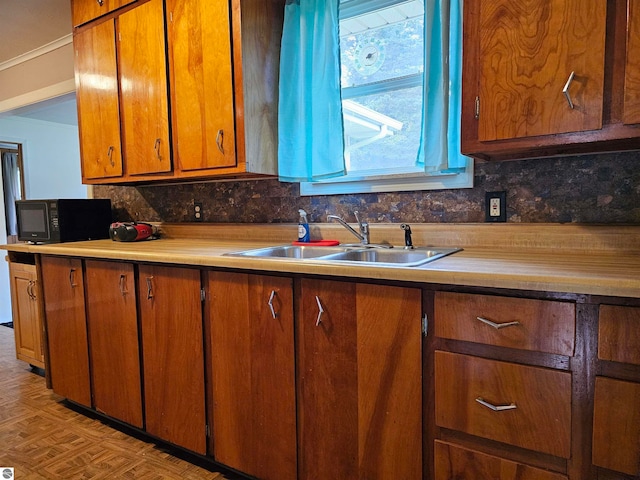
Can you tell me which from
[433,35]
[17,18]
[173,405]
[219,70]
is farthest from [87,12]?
[173,405]

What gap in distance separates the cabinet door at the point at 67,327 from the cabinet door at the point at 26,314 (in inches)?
18.1

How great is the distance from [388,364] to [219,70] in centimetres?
156

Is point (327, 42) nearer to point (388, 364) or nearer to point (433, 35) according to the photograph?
point (433, 35)

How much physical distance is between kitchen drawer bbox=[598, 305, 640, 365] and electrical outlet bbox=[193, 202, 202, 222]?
2217 millimetres

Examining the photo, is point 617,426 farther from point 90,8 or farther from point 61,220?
point 90,8

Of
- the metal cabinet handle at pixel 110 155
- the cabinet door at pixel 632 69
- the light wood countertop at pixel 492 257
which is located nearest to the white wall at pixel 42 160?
the metal cabinet handle at pixel 110 155

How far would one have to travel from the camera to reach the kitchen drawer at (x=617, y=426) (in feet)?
3.11

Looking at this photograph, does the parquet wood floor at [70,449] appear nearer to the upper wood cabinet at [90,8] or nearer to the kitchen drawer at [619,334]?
the kitchen drawer at [619,334]

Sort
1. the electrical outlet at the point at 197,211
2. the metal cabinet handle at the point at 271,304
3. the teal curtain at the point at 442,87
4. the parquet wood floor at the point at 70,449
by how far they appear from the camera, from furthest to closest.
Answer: the electrical outlet at the point at 197,211
the parquet wood floor at the point at 70,449
the teal curtain at the point at 442,87
the metal cabinet handle at the point at 271,304

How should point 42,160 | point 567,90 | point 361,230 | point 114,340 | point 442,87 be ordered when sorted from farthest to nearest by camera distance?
point 42,160 < point 114,340 < point 361,230 < point 442,87 < point 567,90

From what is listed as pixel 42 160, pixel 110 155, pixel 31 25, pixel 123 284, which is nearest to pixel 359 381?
pixel 123 284

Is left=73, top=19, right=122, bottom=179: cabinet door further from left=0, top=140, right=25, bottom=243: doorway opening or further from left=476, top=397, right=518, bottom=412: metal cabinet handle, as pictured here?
left=0, top=140, right=25, bottom=243: doorway opening

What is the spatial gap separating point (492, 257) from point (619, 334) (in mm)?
487

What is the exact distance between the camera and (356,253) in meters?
1.79
